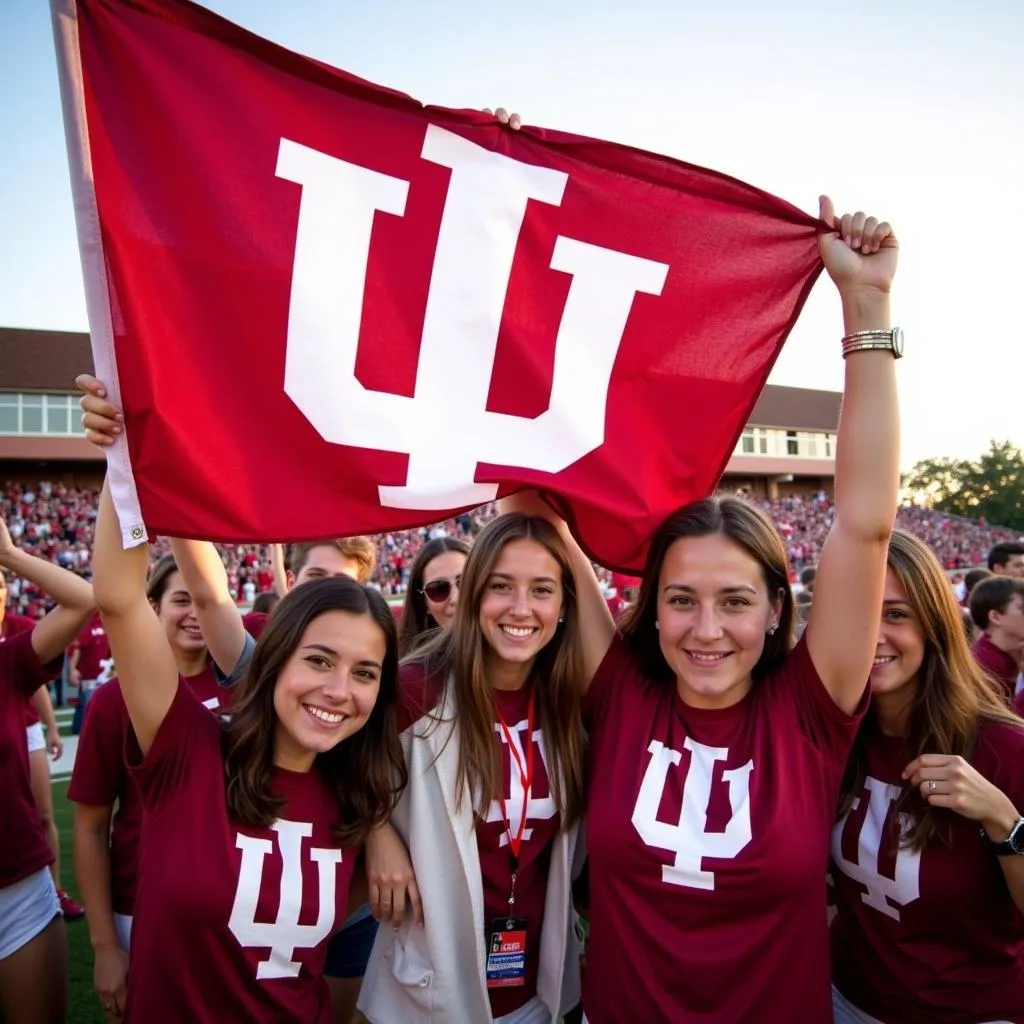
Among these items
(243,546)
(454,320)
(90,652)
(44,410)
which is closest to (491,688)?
(454,320)

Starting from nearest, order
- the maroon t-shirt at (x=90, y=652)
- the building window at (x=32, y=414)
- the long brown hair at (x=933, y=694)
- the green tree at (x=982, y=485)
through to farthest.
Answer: the long brown hair at (x=933, y=694), the maroon t-shirt at (x=90, y=652), the building window at (x=32, y=414), the green tree at (x=982, y=485)

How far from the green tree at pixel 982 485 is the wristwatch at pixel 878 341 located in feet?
236

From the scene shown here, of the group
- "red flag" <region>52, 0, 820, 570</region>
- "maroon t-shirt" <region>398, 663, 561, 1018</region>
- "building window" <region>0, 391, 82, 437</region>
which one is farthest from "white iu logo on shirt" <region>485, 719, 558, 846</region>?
"building window" <region>0, 391, 82, 437</region>

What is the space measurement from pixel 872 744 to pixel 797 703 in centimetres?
36

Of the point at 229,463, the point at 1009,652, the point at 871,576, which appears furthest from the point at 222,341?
the point at 1009,652

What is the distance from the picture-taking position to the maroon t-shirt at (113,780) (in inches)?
106

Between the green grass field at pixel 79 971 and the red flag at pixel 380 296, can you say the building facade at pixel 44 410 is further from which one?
the red flag at pixel 380 296

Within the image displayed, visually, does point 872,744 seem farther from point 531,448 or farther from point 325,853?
point 325,853

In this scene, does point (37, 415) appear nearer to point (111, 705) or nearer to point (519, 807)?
point (111, 705)

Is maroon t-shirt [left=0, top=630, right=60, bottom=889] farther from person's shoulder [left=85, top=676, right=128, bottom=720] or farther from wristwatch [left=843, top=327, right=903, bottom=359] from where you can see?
wristwatch [left=843, top=327, right=903, bottom=359]

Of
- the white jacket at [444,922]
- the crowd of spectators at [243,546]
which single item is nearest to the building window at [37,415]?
the crowd of spectators at [243,546]

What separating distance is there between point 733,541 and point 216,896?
5.23ft

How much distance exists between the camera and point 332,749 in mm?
2342

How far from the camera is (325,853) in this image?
2164 mm
